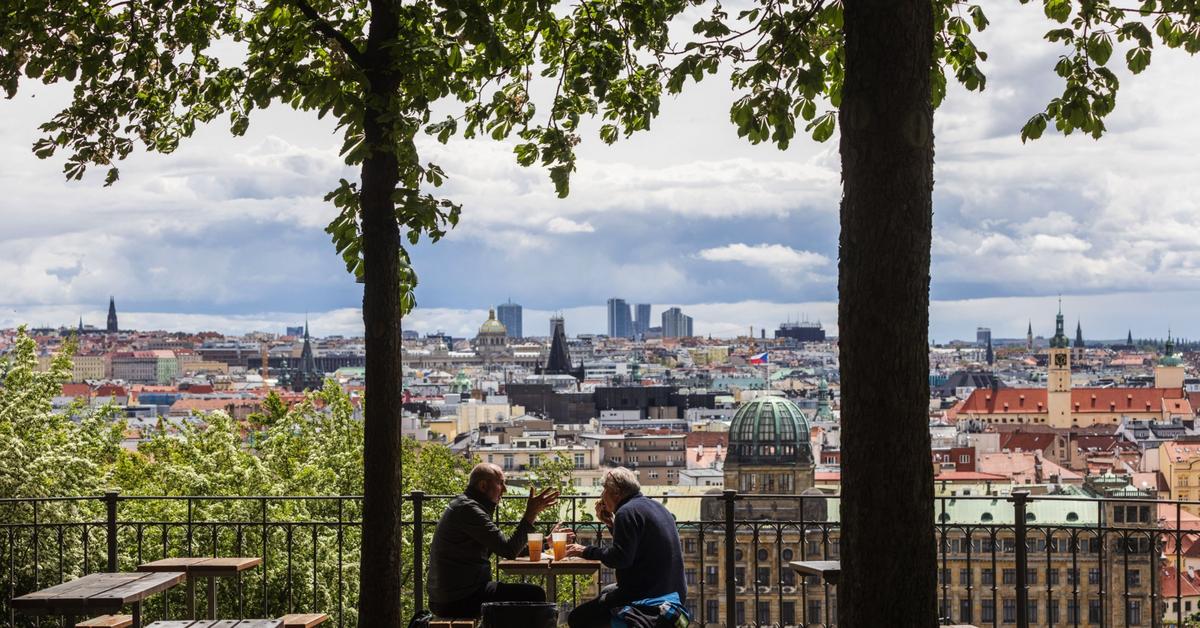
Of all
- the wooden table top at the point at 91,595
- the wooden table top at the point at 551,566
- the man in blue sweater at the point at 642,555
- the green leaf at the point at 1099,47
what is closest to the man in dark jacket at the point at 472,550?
the wooden table top at the point at 551,566

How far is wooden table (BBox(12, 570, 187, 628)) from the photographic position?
201 inches

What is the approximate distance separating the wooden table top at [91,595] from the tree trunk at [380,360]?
80 cm

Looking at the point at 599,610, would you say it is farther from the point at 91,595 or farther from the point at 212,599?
the point at 91,595

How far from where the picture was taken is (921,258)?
12.2 feet

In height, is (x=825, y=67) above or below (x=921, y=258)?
above

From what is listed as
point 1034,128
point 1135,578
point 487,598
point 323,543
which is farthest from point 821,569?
point 1135,578

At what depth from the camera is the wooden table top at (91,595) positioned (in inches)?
201

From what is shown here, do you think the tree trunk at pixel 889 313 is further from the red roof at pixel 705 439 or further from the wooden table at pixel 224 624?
the red roof at pixel 705 439

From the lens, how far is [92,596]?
515cm

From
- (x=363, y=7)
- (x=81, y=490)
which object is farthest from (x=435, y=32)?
(x=81, y=490)

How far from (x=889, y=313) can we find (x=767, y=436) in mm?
71128

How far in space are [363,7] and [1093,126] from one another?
326 centimetres

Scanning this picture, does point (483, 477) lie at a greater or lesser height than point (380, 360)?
lesser

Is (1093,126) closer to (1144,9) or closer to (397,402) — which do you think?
(1144,9)
